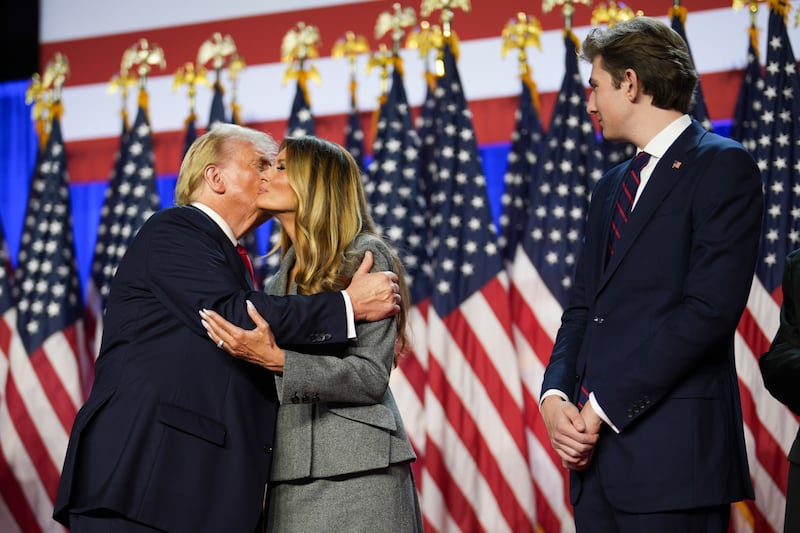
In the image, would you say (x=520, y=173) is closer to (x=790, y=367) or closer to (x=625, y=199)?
(x=790, y=367)

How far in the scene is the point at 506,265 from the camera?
15.7ft

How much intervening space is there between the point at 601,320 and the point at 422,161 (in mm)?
3191

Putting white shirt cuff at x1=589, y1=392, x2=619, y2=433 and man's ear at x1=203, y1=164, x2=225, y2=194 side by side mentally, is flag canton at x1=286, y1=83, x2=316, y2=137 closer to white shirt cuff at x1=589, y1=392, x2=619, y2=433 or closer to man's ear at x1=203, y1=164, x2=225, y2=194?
man's ear at x1=203, y1=164, x2=225, y2=194

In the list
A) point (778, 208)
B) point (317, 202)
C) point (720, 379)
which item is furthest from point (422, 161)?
point (720, 379)

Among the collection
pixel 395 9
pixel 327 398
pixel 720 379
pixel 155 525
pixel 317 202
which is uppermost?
pixel 395 9

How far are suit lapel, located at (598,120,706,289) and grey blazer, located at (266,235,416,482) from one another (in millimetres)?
619

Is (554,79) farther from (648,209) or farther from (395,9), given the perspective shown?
(648,209)

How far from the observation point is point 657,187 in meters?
1.85

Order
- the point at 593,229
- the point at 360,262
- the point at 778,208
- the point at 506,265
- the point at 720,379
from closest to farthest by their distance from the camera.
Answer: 1. the point at 720,379
2. the point at 593,229
3. the point at 360,262
4. the point at 778,208
5. the point at 506,265

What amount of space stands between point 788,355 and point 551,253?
7.47 ft

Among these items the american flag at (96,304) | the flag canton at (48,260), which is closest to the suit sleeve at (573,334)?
the american flag at (96,304)

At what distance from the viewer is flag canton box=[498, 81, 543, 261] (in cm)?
476

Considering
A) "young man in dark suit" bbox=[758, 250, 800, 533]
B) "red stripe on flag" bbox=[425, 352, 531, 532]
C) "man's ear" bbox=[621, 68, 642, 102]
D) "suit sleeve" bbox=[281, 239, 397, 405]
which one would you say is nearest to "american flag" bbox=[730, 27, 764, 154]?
"red stripe on flag" bbox=[425, 352, 531, 532]

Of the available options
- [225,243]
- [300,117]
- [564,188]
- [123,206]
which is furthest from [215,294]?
[123,206]
